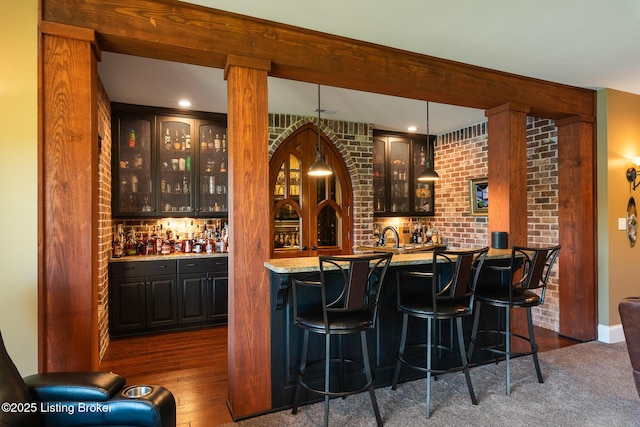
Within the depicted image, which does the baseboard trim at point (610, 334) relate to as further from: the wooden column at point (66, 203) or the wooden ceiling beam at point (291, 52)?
the wooden column at point (66, 203)

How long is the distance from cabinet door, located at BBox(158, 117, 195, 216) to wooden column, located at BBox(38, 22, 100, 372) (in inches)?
94.1

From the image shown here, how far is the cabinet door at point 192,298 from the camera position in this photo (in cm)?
426

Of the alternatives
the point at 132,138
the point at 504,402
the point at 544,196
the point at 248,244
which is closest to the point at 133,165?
the point at 132,138

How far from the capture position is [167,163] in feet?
14.6

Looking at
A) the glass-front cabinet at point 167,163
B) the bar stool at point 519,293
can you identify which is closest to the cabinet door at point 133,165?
the glass-front cabinet at point 167,163

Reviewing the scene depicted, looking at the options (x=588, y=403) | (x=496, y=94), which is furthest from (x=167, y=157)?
(x=588, y=403)

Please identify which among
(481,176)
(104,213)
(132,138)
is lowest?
(104,213)

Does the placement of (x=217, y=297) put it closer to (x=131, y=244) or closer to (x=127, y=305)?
(x=127, y=305)

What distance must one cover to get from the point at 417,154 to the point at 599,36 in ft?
10.4

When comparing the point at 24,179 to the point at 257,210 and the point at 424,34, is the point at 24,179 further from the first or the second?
the point at 424,34

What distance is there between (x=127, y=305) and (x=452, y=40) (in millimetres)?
4061

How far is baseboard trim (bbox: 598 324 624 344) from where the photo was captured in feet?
12.3

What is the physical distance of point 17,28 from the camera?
197 cm

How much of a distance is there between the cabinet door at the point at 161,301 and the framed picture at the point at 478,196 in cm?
405
